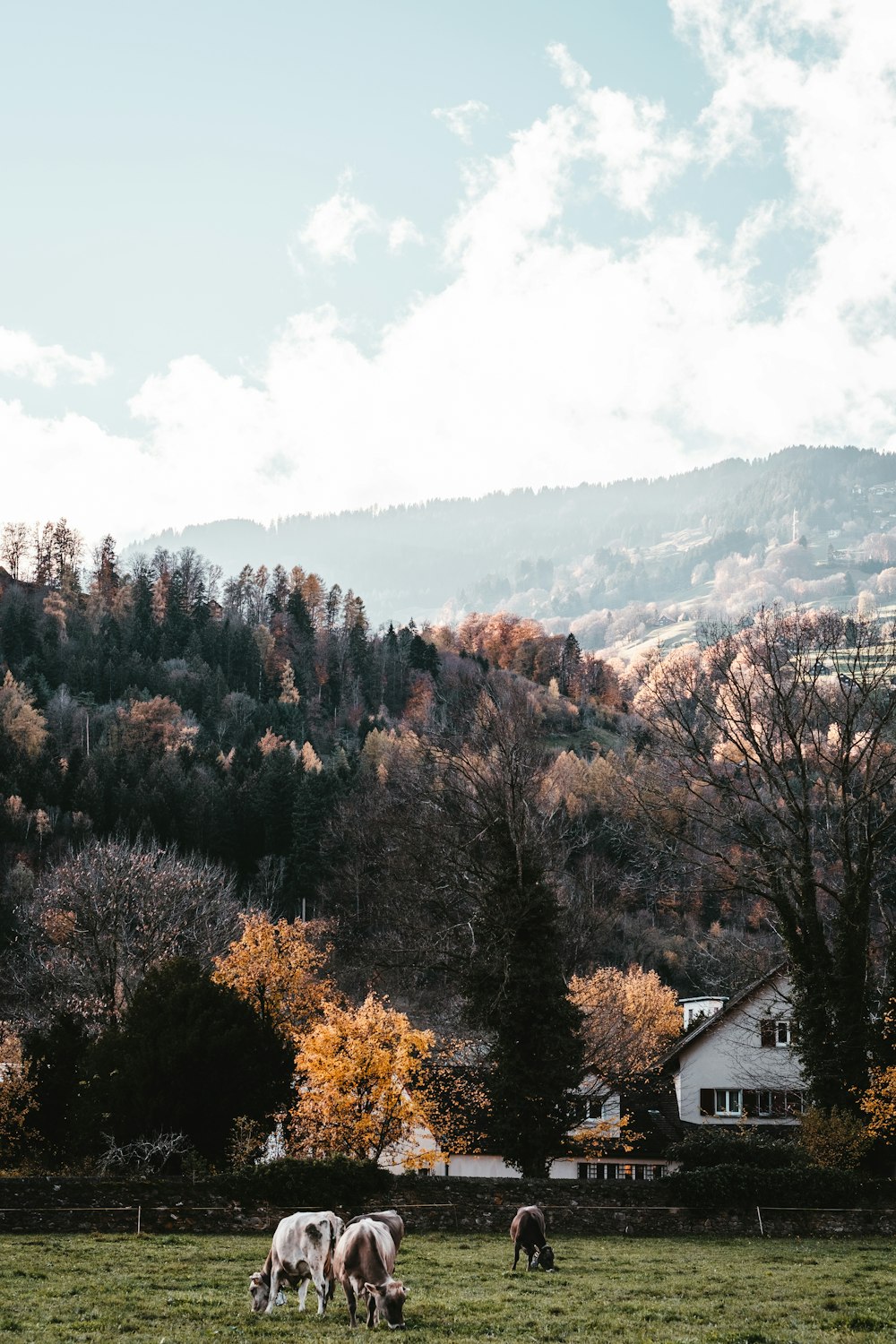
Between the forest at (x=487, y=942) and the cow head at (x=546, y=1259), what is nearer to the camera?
the cow head at (x=546, y=1259)

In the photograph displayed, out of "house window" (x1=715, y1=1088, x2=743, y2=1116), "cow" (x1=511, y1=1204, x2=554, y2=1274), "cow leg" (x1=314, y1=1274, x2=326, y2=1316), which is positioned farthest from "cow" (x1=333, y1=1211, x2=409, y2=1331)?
"house window" (x1=715, y1=1088, x2=743, y2=1116)

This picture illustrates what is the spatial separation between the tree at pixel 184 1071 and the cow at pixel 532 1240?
16.2 m

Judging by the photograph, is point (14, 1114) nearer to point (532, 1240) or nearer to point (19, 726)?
point (532, 1240)

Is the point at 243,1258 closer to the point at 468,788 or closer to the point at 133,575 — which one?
the point at 468,788

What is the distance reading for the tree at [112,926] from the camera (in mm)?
49312

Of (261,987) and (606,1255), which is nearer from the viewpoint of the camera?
(606,1255)

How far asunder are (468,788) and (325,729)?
112406 millimetres

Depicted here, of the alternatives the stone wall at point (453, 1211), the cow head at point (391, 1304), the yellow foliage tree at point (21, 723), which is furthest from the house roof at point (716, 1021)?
the yellow foliage tree at point (21, 723)

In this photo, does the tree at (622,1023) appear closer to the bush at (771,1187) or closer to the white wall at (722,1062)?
the white wall at (722,1062)

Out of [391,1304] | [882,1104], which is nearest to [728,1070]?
[882,1104]

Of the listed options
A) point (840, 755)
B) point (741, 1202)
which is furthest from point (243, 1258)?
point (840, 755)

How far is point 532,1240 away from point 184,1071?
17.1 meters

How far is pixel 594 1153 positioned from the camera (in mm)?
38906

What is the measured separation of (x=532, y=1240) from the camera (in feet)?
65.4
